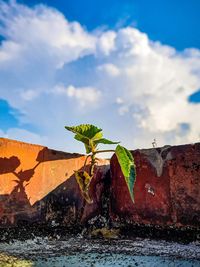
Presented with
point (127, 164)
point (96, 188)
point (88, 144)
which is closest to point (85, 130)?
point (88, 144)

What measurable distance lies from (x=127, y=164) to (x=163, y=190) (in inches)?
12.2

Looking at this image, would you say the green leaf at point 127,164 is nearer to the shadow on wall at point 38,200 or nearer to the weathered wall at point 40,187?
the weathered wall at point 40,187

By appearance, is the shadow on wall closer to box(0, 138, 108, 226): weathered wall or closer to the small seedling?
box(0, 138, 108, 226): weathered wall

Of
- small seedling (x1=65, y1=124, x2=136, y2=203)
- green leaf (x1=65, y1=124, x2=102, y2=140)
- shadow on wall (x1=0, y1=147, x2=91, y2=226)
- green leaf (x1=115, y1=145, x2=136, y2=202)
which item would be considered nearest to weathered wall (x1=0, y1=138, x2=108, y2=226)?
shadow on wall (x1=0, y1=147, x2=91, y2=226)

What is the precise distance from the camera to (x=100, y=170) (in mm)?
2736

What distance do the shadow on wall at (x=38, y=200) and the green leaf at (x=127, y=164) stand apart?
0.53 metres

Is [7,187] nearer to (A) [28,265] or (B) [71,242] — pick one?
(B) [71,242]

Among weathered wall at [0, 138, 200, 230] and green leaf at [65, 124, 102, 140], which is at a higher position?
green leaf at [65, 124, 102, 140]

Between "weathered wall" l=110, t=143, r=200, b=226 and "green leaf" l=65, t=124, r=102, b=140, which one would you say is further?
"green leaf" l=65, t=124, r=102, b=140

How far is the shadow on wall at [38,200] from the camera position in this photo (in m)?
2.30

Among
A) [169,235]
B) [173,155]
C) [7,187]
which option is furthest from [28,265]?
[173,155]

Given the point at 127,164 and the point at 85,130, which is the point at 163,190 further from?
the point at 85,130

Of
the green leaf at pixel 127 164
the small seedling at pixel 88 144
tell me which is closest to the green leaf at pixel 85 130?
the small seedling at pixel 88 144

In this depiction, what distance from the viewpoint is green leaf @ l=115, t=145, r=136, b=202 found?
87.8 inches
